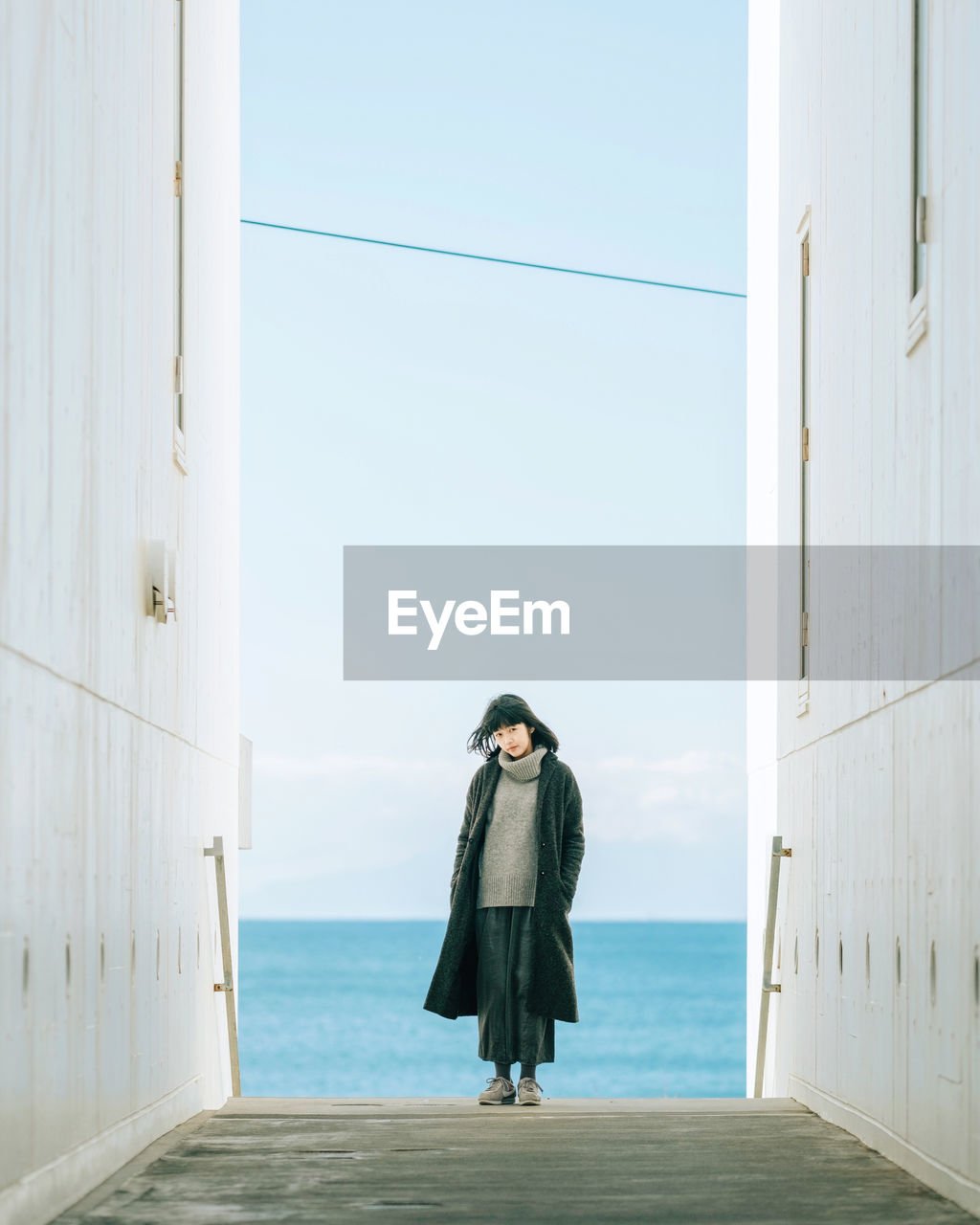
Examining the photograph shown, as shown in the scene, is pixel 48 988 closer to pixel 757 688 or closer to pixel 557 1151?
pixel 557 1151

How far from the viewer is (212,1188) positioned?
4766 mm

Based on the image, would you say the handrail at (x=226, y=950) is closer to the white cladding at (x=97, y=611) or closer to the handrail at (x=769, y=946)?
the white cladding at (x=97, y=611)

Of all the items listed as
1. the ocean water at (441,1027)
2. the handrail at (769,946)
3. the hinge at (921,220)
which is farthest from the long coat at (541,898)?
the ocean water at (441,1027)

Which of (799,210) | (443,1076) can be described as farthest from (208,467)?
(443,1076)

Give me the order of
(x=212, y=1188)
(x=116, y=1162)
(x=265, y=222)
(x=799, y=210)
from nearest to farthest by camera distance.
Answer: (x=212, y=1188) < (x=116, y=1162) < (x=799, y=210) < (x=265, y=222)

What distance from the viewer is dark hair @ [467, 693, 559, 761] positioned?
730 centimetres

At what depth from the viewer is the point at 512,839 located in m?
7.29

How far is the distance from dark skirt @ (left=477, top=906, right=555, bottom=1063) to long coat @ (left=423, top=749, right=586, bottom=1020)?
4 cm

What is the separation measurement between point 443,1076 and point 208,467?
6270 centimetres

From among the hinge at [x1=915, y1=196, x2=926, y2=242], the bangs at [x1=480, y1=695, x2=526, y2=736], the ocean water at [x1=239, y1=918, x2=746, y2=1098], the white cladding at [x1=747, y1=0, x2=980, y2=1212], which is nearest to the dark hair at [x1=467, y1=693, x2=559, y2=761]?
the bangs at [x1=480, y1=695, x2=526, y2=736]

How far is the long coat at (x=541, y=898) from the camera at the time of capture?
7199mm

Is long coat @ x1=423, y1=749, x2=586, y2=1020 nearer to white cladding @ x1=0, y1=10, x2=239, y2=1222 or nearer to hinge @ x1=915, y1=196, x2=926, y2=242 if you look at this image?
white cladding @ x1=0, y1=10, x2=239, y2=1222

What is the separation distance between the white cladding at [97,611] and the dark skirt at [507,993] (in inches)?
45.3

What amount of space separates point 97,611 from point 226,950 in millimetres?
3764
